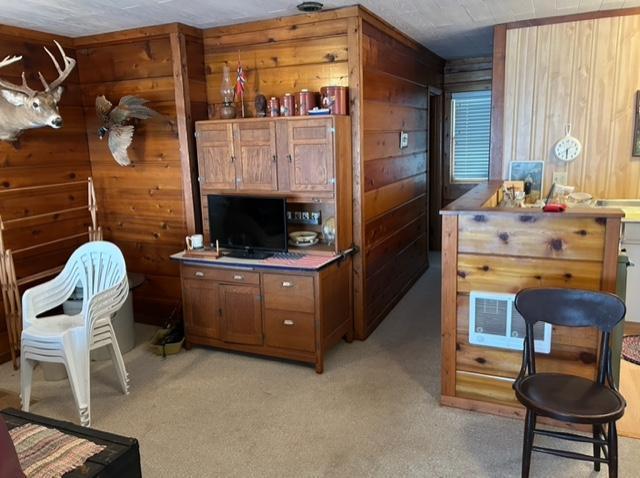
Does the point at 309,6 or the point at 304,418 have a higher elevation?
the point at 309,6

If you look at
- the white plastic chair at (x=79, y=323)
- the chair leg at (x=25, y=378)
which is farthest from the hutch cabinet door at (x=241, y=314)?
the chair leg at (x=25, y=378)

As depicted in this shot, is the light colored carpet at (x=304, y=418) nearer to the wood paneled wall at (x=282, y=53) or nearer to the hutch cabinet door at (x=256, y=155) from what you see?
the hutch cabinet door at (x=256, y=155)

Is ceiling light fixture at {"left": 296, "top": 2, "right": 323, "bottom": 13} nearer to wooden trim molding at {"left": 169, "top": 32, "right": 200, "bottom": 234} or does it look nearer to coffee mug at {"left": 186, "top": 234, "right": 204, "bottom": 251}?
wooden trim molding at {"left": 169, "top": 32, "right": 200, "bottom": 234}

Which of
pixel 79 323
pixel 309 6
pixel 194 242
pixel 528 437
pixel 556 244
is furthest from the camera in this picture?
pixel 194 242

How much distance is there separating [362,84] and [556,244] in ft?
5.86

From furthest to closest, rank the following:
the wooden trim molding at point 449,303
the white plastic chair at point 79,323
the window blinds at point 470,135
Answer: the window blinds at point 470,135 < the white plastic chair at point 79,323 < the wooden trim molding at point 449,303

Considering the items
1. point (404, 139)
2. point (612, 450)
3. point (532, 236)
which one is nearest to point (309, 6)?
point (404, 139)

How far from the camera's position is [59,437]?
181 cm

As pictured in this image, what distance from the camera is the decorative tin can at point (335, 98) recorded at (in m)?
3.53

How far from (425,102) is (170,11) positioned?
9.81 feet

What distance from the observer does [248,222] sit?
3654 mm

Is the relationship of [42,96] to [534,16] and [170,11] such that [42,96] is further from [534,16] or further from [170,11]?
[534,16]

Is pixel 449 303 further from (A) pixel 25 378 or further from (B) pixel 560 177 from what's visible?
(A) pixel 25 378

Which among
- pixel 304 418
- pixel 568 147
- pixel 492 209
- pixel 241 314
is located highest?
pixel 568 147
